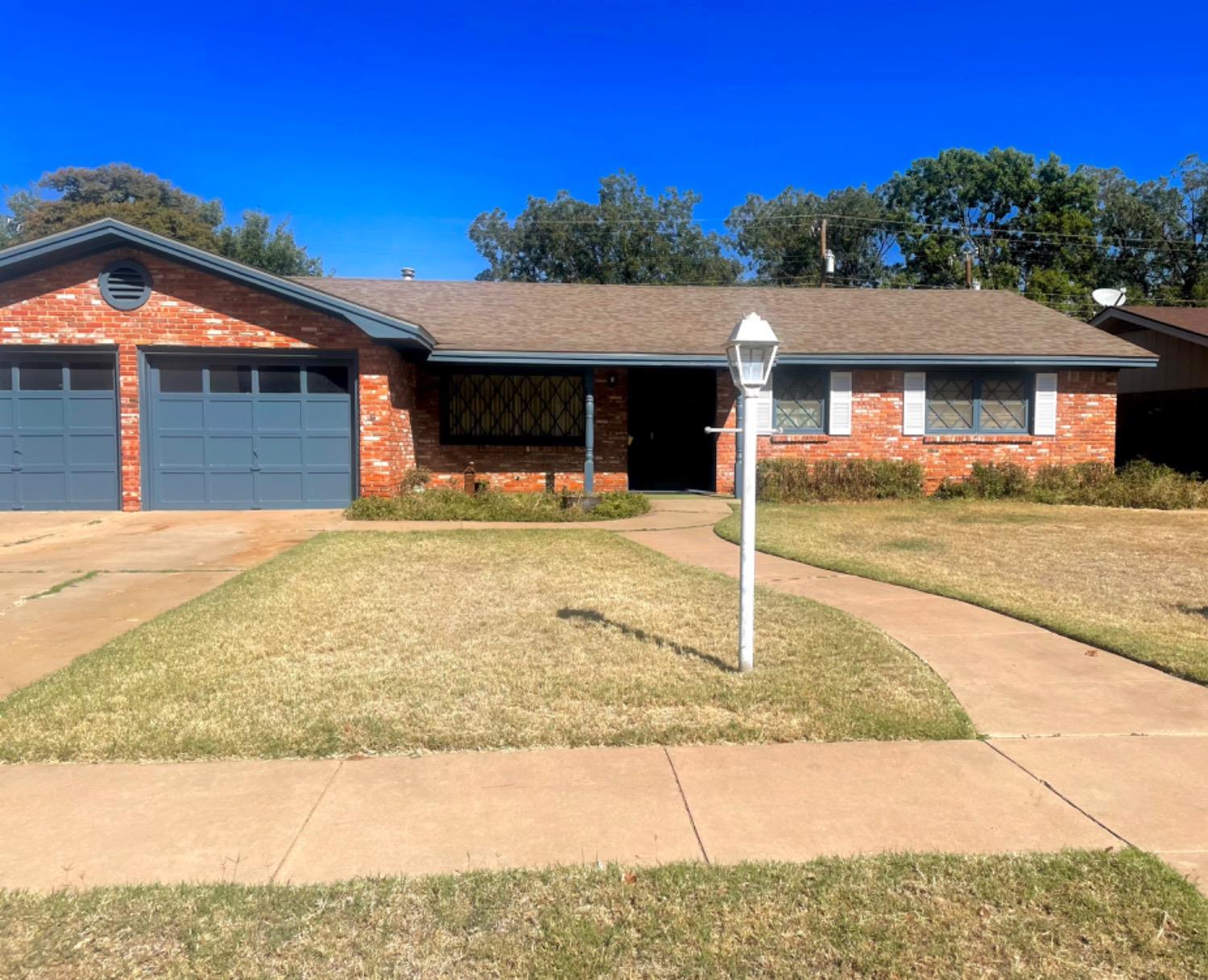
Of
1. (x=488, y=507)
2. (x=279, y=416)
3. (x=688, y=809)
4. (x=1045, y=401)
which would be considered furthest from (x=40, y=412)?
(x=1045, y=401)

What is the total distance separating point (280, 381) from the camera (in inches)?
559

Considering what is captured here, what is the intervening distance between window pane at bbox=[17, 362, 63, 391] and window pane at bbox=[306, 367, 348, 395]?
378 cm

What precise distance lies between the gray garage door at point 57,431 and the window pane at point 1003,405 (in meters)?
15.3

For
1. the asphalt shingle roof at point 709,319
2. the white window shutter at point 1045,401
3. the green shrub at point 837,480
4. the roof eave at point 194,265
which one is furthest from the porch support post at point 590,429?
the white window shutter at point 1045,401

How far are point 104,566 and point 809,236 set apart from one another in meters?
45.3

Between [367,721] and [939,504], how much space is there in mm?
12953

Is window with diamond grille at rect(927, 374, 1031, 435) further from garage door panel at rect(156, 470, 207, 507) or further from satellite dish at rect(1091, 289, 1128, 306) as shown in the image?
garage door panel at rect(156, 470, 207, 507)

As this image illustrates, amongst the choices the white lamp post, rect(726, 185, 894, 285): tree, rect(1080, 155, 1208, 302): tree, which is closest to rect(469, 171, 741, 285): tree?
rect(726, 185, 894, 285): tree

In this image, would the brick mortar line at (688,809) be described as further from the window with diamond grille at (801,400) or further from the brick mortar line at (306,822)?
the window with diamond grille at (801,400)

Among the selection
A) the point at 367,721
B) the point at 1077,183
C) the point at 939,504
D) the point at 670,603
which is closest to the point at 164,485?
the point at 670,603

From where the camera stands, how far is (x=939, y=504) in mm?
15438

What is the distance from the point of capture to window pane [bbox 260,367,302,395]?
14.2m

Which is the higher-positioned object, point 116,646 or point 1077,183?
point 1077,183

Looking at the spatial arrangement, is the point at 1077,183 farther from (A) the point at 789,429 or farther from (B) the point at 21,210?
(B) the point at 21,210
